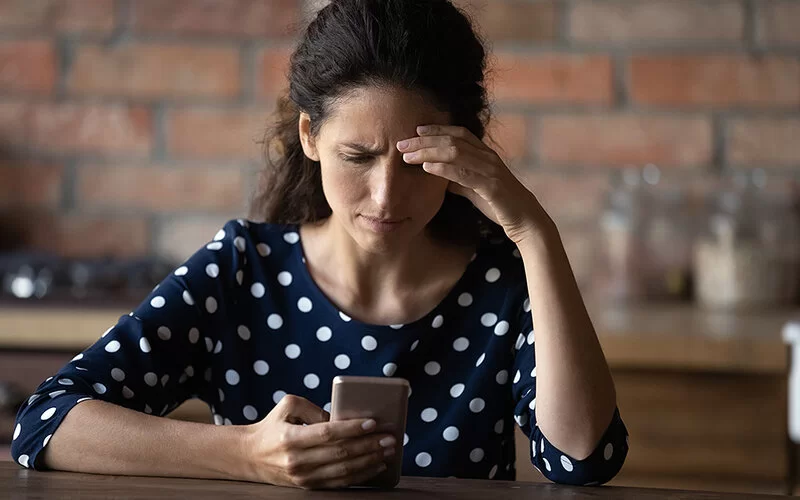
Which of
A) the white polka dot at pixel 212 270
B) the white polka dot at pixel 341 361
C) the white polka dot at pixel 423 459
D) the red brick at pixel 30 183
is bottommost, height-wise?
the white polka dot at pixel 423 459

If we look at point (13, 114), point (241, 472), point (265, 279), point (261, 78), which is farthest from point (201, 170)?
point (241, 472)

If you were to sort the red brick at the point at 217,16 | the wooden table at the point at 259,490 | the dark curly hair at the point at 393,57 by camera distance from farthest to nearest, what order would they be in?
the red brick at the point at 217,16 < the dark curly hair at the point at 393,57 < the wooden table at the point at 259,490

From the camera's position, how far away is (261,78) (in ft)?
7.82

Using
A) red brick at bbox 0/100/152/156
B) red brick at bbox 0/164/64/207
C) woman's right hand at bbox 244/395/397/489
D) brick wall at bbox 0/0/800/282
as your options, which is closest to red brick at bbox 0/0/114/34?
brick wall at bbox 0/0/800/282

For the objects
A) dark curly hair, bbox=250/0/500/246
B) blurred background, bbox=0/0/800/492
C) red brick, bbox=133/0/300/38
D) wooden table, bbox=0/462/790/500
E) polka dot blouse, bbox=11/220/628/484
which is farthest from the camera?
red brick, bbox=133/0/300/38

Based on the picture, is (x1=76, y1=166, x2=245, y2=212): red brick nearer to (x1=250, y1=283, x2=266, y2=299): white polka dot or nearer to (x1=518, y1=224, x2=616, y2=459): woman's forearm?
(x1=250, y1=283, x2=266, y2=299): white polka dot

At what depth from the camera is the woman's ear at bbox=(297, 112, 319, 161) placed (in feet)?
4.40

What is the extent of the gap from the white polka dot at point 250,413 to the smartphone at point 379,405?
1.21 ft

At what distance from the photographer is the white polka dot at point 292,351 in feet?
4.56

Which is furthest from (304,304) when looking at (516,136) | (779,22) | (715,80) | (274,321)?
(779,22)

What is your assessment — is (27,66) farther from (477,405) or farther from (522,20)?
(477,405)

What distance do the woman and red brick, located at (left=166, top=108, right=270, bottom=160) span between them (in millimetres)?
898

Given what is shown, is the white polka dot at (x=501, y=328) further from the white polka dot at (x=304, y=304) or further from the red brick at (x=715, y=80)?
the red brick at (x=715, y=80)

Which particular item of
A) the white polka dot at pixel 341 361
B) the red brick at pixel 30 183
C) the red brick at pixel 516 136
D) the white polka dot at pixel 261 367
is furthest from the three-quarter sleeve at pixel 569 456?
the red brick at pixel 30 183
